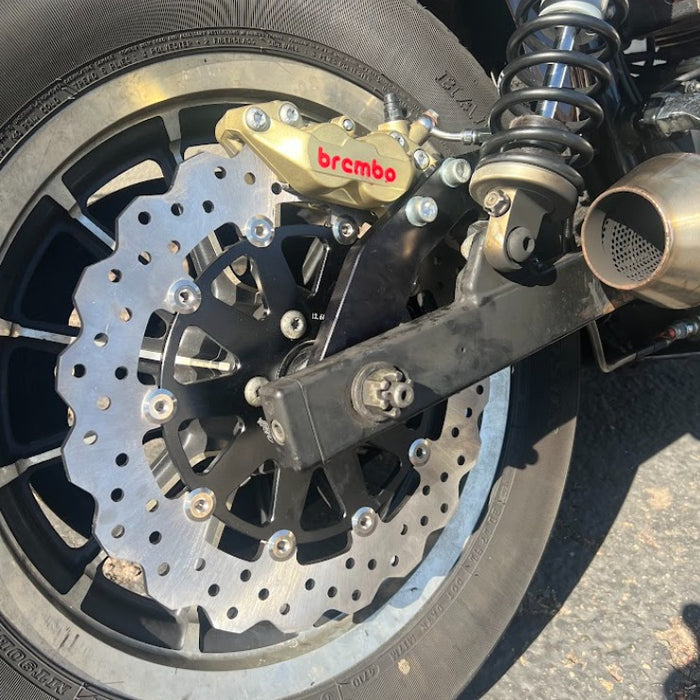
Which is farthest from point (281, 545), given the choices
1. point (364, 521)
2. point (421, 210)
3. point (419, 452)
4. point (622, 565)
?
point (622, 565)

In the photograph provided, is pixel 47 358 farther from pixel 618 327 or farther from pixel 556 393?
pixel 618 327

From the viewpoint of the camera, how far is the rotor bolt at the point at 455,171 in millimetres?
897

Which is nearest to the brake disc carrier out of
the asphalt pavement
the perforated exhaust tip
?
the perforated exhaust tip

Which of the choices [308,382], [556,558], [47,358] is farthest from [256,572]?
[556,558]

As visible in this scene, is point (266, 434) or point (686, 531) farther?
point (686, 531)

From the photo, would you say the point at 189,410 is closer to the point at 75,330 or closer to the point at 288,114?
the point at 75,330

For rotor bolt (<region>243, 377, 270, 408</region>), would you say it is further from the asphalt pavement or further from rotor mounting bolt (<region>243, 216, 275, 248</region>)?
the asphalt pavement

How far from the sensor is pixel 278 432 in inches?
30.5

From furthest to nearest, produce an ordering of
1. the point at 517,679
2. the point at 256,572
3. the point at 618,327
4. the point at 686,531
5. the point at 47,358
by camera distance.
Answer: the point at 686,531
the point at 618,327
the point at 517,679
the point at 47,358
the point at 256,572

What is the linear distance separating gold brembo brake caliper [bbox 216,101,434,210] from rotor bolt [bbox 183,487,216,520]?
0.38 meters

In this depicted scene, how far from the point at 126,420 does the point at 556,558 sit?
3.16 feet

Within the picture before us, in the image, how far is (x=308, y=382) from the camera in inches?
30.2

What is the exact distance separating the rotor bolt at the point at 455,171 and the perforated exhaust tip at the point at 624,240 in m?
0.17

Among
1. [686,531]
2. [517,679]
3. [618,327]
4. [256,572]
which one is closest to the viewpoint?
[256,572]
